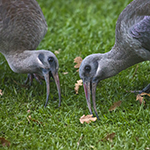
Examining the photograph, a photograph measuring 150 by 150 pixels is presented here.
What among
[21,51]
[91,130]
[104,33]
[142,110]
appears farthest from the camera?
[104,33]

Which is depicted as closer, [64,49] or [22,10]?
[22,10]

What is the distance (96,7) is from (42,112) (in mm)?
4212

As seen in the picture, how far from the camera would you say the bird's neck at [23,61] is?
4621mm

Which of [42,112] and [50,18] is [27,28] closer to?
[42,112]

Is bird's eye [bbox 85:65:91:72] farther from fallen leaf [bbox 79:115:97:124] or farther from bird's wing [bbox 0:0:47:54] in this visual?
bird's wing [bbox 0:0:47:54]

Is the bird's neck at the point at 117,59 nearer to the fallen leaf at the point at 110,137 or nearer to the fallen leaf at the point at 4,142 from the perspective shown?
the fallen leaf at the point at 110,137

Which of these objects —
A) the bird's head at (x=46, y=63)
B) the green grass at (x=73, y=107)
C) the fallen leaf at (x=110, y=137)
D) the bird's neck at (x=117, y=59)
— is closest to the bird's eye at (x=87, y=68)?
the bird's neck at (x=117, y=59)

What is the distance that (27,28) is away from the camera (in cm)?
499

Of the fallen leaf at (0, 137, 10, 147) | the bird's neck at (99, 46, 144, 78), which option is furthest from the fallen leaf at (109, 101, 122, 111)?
the fallen leaf at (0, 137, 10, 147)

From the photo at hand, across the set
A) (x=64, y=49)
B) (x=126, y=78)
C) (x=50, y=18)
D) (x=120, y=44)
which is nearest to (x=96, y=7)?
(x=50, y=18)

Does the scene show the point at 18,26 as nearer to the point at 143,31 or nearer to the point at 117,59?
the point at 117,59

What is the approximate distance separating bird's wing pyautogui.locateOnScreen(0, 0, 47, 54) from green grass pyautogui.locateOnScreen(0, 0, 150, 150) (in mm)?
816

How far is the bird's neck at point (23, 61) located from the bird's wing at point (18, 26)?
134 millimetres

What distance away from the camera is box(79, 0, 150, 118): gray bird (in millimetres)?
4179
